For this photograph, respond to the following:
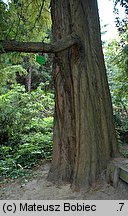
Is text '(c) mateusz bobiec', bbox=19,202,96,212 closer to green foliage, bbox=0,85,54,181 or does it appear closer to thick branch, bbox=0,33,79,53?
green foliage, bbox=0,85,54,181

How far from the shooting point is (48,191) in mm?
4820

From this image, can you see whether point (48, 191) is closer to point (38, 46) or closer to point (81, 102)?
point (81, 102)

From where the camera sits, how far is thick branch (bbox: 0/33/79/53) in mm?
4387

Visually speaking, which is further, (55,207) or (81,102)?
(81,102)

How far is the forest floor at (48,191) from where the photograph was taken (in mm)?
4297

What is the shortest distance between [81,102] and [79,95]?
130 mm

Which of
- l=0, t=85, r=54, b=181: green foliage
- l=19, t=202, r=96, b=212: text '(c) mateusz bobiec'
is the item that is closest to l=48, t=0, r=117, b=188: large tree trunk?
l=19, t=202, r=96, b=212: text '(c) mateusz bobiec'

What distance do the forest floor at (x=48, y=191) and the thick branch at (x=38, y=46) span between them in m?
2.45

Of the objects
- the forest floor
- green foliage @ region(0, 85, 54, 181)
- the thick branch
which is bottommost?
the forest floor

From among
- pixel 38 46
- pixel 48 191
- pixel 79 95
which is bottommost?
pixel 48 191

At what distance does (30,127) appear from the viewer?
941cm

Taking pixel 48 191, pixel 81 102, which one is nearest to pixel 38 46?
pixel 81 102

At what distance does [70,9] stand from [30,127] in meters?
5.25

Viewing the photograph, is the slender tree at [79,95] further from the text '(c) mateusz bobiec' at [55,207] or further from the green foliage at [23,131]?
the green foliage at [23,131]
